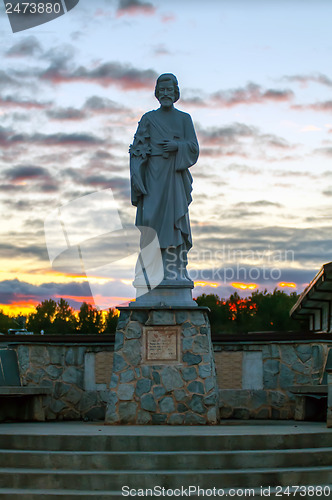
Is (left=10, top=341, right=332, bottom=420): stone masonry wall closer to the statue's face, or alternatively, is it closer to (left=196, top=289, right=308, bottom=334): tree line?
the statue's face

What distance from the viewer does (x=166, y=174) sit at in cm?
1387

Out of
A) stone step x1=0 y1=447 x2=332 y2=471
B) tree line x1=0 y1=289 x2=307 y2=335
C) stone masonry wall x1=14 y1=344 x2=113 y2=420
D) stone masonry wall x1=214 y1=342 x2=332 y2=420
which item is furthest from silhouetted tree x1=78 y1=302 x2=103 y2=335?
stone step x1=0 y1=447 x2=332 y2=471

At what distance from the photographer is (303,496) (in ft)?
29.4

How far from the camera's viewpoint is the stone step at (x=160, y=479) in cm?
917

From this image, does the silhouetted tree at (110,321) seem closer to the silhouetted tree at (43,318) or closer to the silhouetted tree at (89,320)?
the silhouetted tree at (89,320)

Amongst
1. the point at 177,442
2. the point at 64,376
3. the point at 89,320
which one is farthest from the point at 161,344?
the point at 89,320

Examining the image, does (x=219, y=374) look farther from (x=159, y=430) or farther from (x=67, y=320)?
(x=67, y=320)

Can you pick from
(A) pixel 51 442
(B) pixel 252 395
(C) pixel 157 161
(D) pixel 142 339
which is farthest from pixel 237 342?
(A) pixel 51 442

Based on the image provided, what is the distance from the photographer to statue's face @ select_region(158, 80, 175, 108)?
45.6 ft

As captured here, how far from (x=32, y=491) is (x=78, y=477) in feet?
1.74

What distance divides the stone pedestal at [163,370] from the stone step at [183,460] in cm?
308

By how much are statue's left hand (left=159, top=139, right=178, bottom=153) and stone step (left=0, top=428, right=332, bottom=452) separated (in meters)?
5.38

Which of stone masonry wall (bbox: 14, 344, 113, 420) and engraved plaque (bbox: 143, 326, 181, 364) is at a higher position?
engraved plaque (bbox: 143, 326, 181, 364)

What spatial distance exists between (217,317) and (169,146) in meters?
37.9
